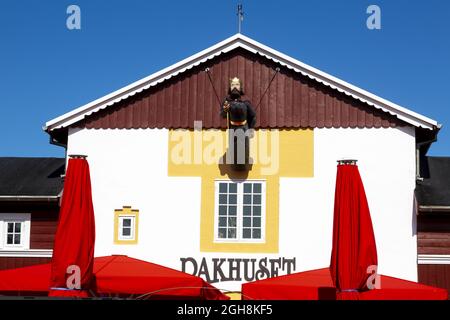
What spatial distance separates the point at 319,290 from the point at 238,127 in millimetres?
5696

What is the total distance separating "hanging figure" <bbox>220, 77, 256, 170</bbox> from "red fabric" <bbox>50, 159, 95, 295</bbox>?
4.99 m

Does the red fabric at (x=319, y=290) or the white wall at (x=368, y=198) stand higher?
the white wall at (x=368, y=198)

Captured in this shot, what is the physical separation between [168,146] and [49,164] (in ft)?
15.8

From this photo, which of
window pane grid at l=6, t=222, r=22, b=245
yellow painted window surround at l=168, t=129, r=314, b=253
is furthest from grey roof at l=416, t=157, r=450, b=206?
window pane grid at l=6, t=222, r=22, b=245

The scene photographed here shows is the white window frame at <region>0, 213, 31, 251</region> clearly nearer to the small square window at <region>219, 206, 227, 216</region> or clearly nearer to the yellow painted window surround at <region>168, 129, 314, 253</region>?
the yellow painted window surround at <region>168, 129, 314, 253</region>

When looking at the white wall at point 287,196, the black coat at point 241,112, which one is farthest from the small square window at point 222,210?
the black coat at point 241,112

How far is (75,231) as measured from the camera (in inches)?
507

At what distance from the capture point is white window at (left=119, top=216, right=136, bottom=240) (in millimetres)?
17484

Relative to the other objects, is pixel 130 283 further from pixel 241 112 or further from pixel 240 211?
pixel 241 112

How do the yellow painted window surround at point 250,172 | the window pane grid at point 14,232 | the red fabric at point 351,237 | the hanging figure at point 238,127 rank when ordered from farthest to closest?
the window pane grid at point 14,232
the hanging figure at point 238,127
the yellow painted window surround at point 250,172
the red fabric at point 351,237

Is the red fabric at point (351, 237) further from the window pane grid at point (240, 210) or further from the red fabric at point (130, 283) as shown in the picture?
the window pane grid at point (240, 210)

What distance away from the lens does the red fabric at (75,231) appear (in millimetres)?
12547

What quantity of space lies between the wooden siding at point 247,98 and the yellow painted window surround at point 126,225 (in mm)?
2200

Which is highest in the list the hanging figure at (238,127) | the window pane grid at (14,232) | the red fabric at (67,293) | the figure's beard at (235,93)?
the figure's beard at (235,93)
